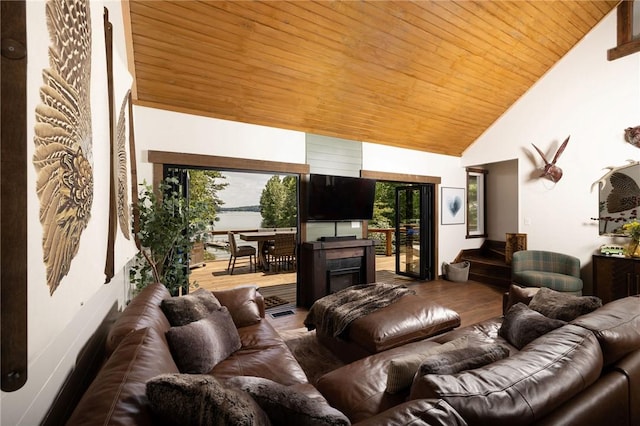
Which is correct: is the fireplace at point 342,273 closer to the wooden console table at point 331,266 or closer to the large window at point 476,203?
Result: the wooden console table at point 331,266

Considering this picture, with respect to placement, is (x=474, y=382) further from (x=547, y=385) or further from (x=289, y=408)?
(x=289, y=408)

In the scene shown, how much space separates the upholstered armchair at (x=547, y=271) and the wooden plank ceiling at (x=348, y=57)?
103 inches

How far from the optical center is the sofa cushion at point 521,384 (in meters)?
0.83

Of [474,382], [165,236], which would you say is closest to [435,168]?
[165,236]

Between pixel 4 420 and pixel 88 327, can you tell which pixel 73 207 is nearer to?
pixel 4 420

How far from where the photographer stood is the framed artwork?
5.71 metres

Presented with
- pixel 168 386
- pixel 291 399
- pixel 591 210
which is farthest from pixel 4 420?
pixel 591 210

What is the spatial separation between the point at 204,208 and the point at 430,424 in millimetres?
2744

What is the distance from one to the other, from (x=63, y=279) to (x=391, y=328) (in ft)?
6.85

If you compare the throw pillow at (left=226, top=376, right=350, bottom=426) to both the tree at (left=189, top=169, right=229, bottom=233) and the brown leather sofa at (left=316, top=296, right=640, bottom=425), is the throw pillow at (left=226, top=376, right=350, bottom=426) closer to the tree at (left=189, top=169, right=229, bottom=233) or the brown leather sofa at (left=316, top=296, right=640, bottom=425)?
the brown leather sofa at (left=316, top=296, right=640, bottom=425)

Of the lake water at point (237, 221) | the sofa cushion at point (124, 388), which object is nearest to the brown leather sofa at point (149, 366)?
the sofa cushion at point (124, 388)

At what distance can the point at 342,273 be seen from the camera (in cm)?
440

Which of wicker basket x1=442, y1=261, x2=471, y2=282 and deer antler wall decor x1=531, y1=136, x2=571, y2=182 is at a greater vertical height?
deer antler wall decor x1=531, y1=136, x2=571, y2=182

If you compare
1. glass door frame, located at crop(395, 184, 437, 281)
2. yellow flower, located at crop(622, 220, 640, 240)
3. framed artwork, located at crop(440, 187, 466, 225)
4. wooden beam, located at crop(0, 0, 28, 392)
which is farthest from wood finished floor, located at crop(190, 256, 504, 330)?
wooden beam, located at crop(0, 0, 28, 392)
